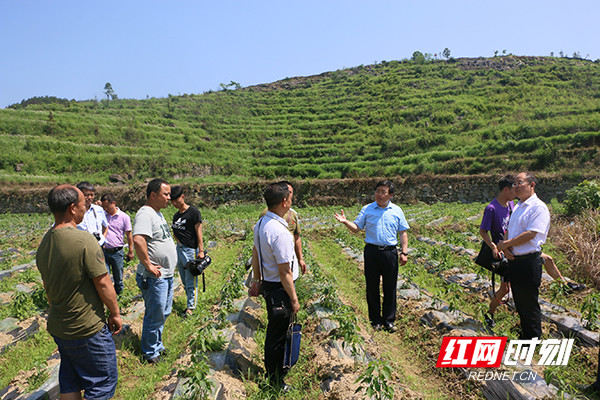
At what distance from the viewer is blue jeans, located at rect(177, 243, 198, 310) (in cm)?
557

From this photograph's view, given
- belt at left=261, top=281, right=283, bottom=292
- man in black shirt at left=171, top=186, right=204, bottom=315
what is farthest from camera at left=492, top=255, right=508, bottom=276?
man in black shirt at left=171, top=186, right=204, bottom=315

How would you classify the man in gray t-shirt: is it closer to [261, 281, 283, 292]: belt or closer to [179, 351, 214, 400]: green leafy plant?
[179, 351, 214, 400]: green leafy plant

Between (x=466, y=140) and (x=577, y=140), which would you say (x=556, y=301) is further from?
(x=466, y=140)

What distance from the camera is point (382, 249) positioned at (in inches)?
181

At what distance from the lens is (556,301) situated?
5410mm

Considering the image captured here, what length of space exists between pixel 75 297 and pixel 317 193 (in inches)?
839

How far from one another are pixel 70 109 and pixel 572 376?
49446 millimetres

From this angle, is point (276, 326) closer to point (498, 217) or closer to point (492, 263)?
point (492, 263)

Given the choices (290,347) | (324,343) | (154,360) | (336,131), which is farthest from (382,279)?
(336,131)

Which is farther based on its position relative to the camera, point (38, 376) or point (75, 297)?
point (38, 376)

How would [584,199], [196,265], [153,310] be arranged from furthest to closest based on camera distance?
[584,199] < [196,265] < [153,310]

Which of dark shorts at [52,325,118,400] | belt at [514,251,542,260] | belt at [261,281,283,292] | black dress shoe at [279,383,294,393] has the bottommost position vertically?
black dress shoe at [279,383,294,393]

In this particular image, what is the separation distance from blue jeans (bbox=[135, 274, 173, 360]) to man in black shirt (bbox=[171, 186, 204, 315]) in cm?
141

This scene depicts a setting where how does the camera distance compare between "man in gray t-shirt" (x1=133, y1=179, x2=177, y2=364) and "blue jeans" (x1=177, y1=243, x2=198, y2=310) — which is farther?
"blue jeans" (x1=177, y1=243, x2=198, y2=310)
